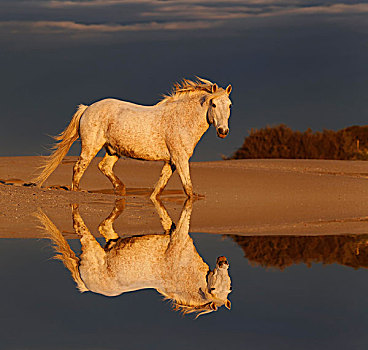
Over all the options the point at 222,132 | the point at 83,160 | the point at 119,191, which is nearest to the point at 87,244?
A: the point at 222,132

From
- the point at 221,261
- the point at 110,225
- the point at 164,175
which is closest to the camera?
the point at 221,261

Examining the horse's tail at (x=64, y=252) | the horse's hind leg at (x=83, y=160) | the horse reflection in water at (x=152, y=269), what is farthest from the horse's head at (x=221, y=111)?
the horse reflection in water at (x=152, y=269)

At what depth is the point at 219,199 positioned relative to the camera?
13.0m

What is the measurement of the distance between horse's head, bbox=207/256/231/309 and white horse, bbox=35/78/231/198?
18.5 feet

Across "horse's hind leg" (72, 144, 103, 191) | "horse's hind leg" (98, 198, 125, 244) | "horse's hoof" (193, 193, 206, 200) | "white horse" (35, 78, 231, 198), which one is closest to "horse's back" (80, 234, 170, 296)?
"horse's hind leg" (98, 198, 125, 244)

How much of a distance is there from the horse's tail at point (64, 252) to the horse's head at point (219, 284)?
95 centimetres

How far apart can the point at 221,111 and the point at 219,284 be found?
6.31m

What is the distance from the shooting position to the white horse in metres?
12.1

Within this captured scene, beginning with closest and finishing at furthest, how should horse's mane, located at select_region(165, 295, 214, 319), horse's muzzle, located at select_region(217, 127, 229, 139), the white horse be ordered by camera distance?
1. horse's mane, located at select_region(165, 295, 214, 319)
2. horse's muzzle, located at select_region(217, 127, 229, 139)
3. the white horse

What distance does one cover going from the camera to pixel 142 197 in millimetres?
12930

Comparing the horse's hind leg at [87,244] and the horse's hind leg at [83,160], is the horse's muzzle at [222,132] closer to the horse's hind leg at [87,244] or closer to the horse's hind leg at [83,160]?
the horse's hind leg at [83,160]

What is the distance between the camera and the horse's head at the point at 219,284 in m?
5.22

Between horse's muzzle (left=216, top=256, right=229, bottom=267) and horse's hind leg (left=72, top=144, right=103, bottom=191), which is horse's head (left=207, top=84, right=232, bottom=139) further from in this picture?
horse's muzzle (left=216, top=256, right=229, bottom=267)

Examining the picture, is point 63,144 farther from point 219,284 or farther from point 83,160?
point 219,284
